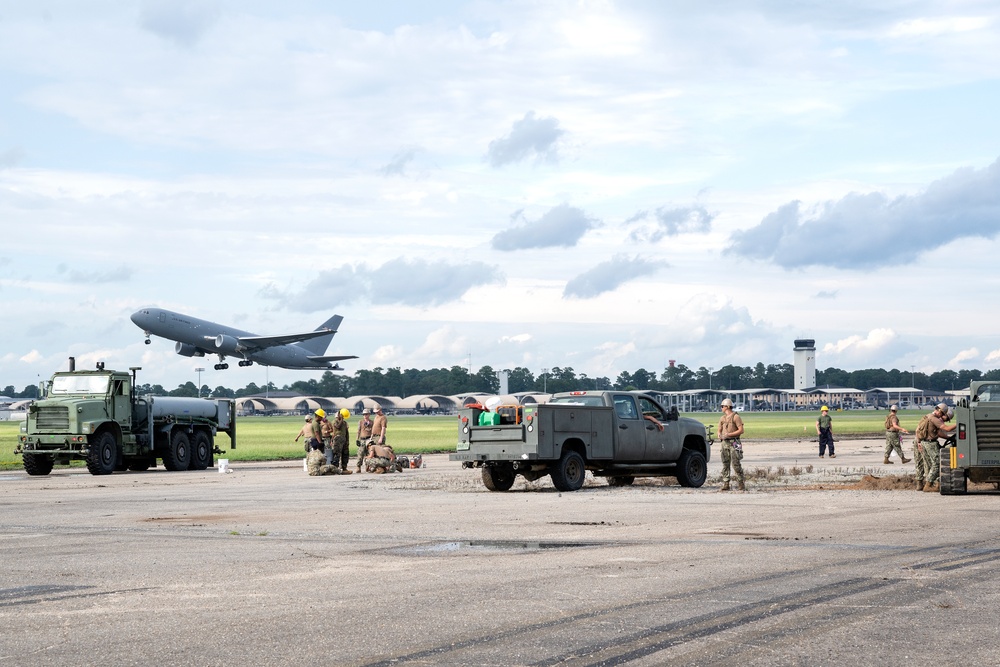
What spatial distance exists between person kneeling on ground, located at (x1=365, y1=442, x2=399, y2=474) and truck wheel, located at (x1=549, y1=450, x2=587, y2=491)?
9.93m

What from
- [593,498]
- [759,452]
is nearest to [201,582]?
[593,498]

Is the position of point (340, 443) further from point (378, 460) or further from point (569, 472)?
point (569, 472)

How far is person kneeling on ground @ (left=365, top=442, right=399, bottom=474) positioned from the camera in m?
32.7

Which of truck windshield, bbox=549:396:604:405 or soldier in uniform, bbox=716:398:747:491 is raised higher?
truck windshield, bbox=549:396:604:405

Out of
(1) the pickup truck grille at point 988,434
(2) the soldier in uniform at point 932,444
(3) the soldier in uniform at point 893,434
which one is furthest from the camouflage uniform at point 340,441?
(1) the pickup truck grille at point 988,434

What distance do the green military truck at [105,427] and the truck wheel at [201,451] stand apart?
0.10ft

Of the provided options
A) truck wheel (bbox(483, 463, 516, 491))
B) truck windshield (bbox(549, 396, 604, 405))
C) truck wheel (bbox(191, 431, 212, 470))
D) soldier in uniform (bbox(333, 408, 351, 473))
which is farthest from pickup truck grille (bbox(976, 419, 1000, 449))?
truck wheel (bbox(191, 431, 212, 470))

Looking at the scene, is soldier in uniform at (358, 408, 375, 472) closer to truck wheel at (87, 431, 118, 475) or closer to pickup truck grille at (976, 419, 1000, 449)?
truck wheel at (87, 431, 118, 475)

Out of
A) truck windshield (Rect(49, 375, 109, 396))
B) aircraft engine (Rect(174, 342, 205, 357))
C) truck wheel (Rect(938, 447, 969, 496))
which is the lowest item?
truck wheel (Rect(938, 447, 969, 496))

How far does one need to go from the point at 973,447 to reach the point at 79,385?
76.8 ft

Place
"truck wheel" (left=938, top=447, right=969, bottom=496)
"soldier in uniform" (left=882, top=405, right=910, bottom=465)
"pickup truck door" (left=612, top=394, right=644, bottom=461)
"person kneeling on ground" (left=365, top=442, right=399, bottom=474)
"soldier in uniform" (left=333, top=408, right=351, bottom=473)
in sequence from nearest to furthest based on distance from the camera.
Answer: "truck wheel" (left=938, top=447, right=969, bottom=496) < "pickup truck door" (left=612, top=394, right=644, bottom=461) < "soldier in uniform" (left=333, top=408, right=351, bottom=473) < "person kneeling on ground" (left=365, top=442, right=399, bottom=474) < "soldier in uniform" (left=882, top=405, right=910, bottom=465)

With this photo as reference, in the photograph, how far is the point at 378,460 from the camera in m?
32.6


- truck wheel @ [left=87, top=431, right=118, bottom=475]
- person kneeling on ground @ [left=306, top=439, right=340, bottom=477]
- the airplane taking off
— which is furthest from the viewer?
the airplane taking off

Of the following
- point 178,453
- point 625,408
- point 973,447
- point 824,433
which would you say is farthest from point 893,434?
point 178,453
